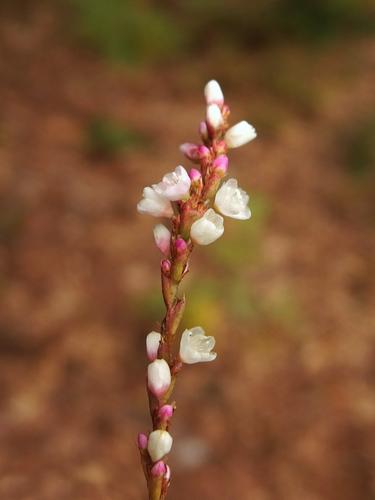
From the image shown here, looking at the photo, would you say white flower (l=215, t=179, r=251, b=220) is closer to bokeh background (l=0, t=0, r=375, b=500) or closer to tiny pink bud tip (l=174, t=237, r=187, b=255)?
tiny pink bud tip (l=174, t=237, r=187, b=255)

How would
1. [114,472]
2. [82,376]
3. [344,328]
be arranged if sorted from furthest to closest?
[344,328] < [82,376] < [114,472]

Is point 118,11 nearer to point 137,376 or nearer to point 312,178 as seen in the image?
point 312,178

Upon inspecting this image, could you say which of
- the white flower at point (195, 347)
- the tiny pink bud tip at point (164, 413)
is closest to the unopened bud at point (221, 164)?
the white flower at point (195, 347)

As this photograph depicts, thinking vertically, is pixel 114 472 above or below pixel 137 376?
below

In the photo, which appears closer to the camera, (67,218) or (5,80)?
(67,218)

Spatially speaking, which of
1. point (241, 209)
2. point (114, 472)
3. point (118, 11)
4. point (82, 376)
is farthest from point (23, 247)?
point (241, 209)

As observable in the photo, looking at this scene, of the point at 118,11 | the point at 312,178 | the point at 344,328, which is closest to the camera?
the point at 344,328
